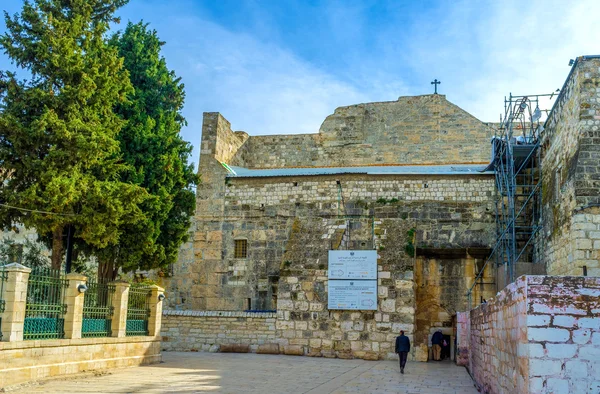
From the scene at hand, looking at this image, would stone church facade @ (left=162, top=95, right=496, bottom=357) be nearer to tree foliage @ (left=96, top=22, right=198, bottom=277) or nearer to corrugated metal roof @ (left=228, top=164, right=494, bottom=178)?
corrugated metal roof @ (left=228, top=164, right=494, bottom=178)

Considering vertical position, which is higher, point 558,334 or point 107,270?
point 107,270

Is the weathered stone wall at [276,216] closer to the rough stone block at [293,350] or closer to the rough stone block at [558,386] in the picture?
the rough stone block at [293,350]

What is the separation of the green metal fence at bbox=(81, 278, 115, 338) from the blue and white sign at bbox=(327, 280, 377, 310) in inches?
242

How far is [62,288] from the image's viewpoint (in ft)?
34.9

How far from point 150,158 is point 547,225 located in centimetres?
973

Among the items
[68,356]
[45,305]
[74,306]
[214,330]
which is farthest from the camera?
[214,330]

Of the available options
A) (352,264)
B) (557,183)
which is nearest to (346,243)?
(352,264)

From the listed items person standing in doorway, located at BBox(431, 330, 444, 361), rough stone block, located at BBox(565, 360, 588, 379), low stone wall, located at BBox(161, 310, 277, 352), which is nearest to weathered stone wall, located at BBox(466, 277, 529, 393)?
rough stone block, located at BBox(565, 360, 588, 379)

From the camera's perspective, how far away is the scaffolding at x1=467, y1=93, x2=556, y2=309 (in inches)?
588

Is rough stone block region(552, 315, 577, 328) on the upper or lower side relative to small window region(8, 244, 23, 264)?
lower

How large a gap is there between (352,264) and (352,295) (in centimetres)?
89

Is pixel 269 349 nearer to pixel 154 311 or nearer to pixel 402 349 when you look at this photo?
pixel 154 311

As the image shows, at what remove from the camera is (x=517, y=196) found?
16047 mm

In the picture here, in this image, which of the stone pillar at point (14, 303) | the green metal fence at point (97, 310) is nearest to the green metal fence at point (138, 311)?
the green metal fence at point (97, 310)
